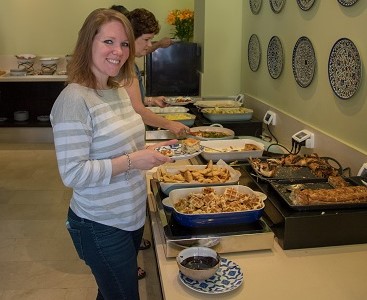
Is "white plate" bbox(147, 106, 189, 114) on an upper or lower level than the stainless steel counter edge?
upper

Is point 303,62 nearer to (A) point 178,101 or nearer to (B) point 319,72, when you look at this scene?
(B) point 319,72

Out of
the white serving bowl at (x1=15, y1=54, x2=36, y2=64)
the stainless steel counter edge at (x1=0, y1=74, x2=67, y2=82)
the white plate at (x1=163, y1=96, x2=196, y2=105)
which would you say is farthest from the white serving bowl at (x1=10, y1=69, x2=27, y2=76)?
the white plate at (x1=163, y1=96, x2=196, y2=105)

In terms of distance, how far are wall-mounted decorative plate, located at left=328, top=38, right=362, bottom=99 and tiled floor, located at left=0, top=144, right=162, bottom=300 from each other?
1444mm

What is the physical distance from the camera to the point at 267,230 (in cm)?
137

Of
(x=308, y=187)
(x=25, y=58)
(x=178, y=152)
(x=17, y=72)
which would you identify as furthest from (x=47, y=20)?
(x=308, y=187)

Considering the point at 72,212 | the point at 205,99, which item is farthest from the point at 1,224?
the point at 72,212

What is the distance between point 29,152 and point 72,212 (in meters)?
3.90

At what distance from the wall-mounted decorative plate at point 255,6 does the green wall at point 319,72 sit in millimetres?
41

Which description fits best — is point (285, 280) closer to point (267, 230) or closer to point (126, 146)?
point (267, 230)

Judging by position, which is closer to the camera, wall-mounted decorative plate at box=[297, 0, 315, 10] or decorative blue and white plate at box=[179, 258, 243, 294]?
decorative blue and white plate at box=[179, 258, 243, 294]

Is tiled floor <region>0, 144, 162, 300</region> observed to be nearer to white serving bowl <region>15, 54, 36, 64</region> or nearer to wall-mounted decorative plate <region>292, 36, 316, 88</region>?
wall-mounted decorative plate <region>292, 36, 316, 88</region>

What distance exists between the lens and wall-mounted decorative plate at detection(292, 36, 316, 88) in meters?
2.17

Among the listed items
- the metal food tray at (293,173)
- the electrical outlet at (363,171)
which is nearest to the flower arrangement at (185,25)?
the metal food tray at (293,173)

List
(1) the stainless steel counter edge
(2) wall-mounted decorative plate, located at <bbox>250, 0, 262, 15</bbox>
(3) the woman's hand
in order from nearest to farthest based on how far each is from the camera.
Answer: (2) wall-mounted decorative plate, located at <bbox>250, 0, 262, 15</bbox> → (3) the woman's hand → (1) the stainless steel counter edge
